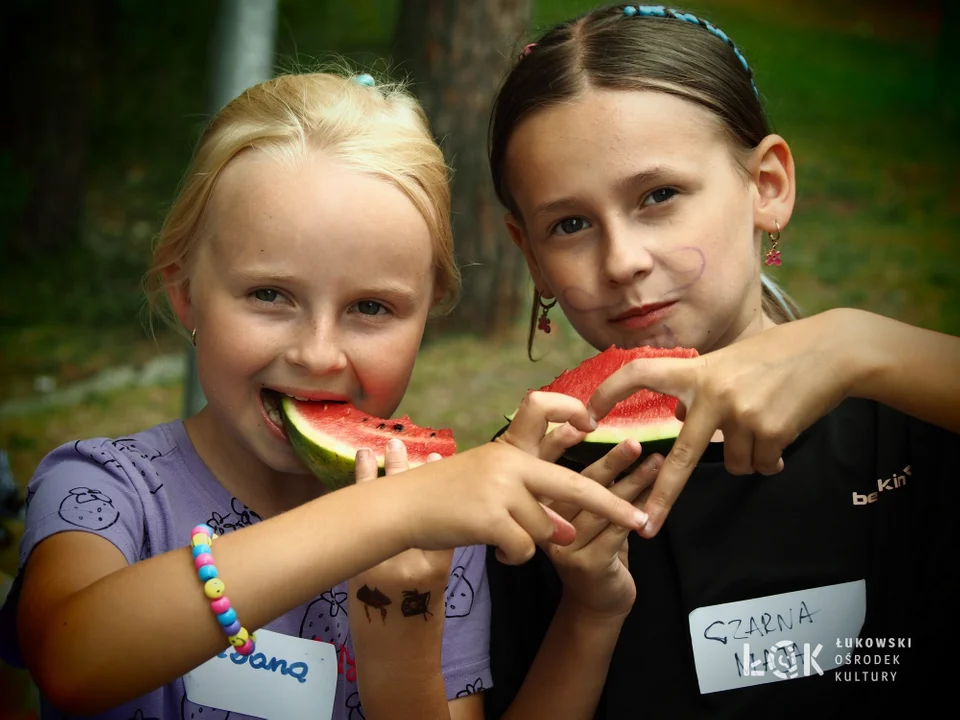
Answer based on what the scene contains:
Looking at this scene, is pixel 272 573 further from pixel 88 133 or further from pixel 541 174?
pixel 88 133

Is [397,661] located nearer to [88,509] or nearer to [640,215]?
[88,509]

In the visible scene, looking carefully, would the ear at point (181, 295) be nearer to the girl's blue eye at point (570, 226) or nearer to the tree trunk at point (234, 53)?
the tree trunk at point (234, 53)

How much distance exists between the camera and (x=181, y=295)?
89.9 inches

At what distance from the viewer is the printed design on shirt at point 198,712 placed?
6.69 feet

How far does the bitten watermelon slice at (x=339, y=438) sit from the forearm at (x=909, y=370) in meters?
0.95

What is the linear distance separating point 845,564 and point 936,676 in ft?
1.14

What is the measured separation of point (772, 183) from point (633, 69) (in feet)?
1.67

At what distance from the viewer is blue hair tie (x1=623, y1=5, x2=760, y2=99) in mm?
2609

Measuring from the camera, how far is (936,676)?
2.31 meters

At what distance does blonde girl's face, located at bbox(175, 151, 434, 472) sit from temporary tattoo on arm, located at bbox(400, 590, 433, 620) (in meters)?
0.48

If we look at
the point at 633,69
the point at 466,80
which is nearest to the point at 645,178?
the point at 633,69

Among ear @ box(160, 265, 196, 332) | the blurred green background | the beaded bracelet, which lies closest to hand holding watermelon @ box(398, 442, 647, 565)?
the beaded bracelet

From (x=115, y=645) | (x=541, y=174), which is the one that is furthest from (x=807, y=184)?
(x=115, y=645)

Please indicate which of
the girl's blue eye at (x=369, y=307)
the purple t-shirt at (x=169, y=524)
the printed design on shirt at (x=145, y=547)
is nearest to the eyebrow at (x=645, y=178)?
the girl's blue eye at (x=369, y=307)
